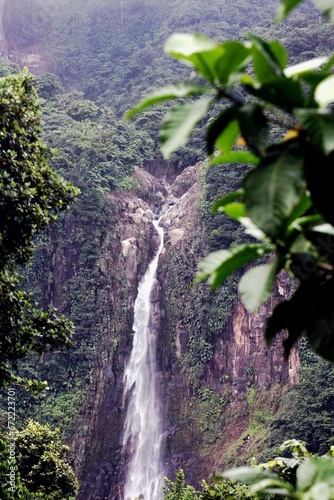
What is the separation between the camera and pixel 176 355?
51.0ft

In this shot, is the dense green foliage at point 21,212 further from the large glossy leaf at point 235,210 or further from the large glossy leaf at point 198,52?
the large glossy leaf at point 198,52

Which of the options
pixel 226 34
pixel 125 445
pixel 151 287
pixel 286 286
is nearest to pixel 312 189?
pixel 286 286

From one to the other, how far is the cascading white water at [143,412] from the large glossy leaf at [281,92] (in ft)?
43.9

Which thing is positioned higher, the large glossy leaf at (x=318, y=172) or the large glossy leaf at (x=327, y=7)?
the large glossy leaf at (x=327, y=7)

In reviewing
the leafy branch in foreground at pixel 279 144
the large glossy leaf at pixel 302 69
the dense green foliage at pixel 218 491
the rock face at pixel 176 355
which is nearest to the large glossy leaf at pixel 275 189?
the leafy branch in foreground at pixel 279 144

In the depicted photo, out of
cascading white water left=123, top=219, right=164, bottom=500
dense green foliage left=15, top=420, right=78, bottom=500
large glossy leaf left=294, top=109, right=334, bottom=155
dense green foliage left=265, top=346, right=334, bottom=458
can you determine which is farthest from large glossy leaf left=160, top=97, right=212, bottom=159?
cascading white water left=123, top=219, right=164, bottom=500

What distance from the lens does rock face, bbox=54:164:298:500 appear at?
13.9 m

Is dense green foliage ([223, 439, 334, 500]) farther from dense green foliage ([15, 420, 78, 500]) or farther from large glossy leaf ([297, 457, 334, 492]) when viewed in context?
dense green foliage ([15, 420, 78, 500])

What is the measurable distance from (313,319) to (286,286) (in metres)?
13.7

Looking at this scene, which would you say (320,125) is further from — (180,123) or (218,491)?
(218,491)

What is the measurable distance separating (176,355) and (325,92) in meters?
15.1

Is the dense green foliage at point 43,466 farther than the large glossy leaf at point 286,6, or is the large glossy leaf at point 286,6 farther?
the dense green foliage at point 43,466

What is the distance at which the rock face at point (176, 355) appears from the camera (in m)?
13.9

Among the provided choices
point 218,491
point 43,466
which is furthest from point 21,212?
point 43,466
